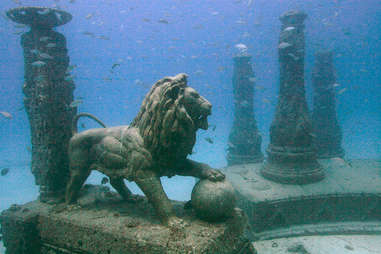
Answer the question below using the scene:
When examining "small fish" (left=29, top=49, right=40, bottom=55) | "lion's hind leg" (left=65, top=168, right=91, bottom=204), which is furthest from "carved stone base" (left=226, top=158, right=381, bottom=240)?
"small fish" (left=29, top=49, right=40, bottom=55)

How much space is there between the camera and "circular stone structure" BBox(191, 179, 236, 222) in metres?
3.29

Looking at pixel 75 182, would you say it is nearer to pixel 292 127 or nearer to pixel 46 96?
pixel 46 96

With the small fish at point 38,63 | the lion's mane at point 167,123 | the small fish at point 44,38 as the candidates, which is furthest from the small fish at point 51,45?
the lion's mane at point 167,123

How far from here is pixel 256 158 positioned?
1202 centimetres

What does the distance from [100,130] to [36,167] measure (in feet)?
6.34

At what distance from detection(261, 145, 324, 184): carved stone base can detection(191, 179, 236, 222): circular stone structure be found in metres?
5.13

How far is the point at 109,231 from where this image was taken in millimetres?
3418

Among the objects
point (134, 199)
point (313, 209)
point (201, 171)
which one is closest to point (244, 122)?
point (313, 209)

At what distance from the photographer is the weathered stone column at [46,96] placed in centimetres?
483

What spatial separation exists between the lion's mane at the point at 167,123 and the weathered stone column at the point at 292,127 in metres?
5.52

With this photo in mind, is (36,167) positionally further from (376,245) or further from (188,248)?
(376,245)

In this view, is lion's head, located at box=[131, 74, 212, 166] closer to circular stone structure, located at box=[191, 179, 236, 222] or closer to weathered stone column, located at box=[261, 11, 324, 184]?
circular stone structure, located at box=[191, 179, 236, 222]

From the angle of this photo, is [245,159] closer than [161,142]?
No

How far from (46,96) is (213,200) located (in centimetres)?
380
